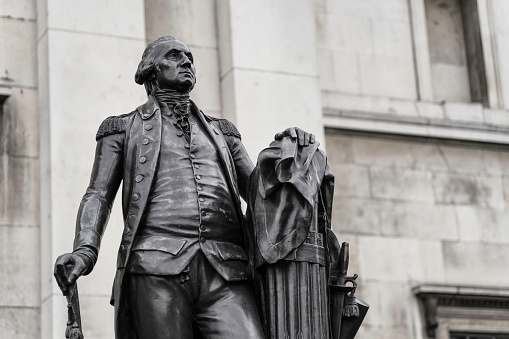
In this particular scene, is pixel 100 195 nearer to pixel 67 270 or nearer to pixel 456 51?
pixel 67 270

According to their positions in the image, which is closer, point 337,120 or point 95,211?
point 95,211

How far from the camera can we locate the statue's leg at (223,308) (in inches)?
345

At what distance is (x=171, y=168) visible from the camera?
923cm

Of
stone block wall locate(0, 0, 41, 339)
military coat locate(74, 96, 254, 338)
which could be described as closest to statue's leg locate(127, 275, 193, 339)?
military coat locate(74, 96, 254, 338)

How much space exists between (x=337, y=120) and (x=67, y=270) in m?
8.69

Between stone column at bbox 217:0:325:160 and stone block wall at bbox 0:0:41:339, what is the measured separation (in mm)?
2007

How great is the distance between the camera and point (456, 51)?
18500 mm

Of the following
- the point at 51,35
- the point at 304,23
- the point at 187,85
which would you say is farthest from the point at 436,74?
the point at 187,85

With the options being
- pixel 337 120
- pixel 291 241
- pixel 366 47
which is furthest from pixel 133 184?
pixel 366 47

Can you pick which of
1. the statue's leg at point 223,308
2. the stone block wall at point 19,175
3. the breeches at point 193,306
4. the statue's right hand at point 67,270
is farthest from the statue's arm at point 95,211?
the stone block wall at point 19,175

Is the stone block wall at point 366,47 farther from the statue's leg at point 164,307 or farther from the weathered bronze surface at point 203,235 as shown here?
the statue's leg at point 164,307

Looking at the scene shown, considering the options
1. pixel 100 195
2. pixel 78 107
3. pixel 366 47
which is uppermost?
pixel 366 47

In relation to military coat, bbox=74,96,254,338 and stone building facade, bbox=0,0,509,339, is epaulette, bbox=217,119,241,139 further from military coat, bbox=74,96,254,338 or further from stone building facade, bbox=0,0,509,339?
stone building facade, bbox=0,0,509,339

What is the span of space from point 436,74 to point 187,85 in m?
9.17
